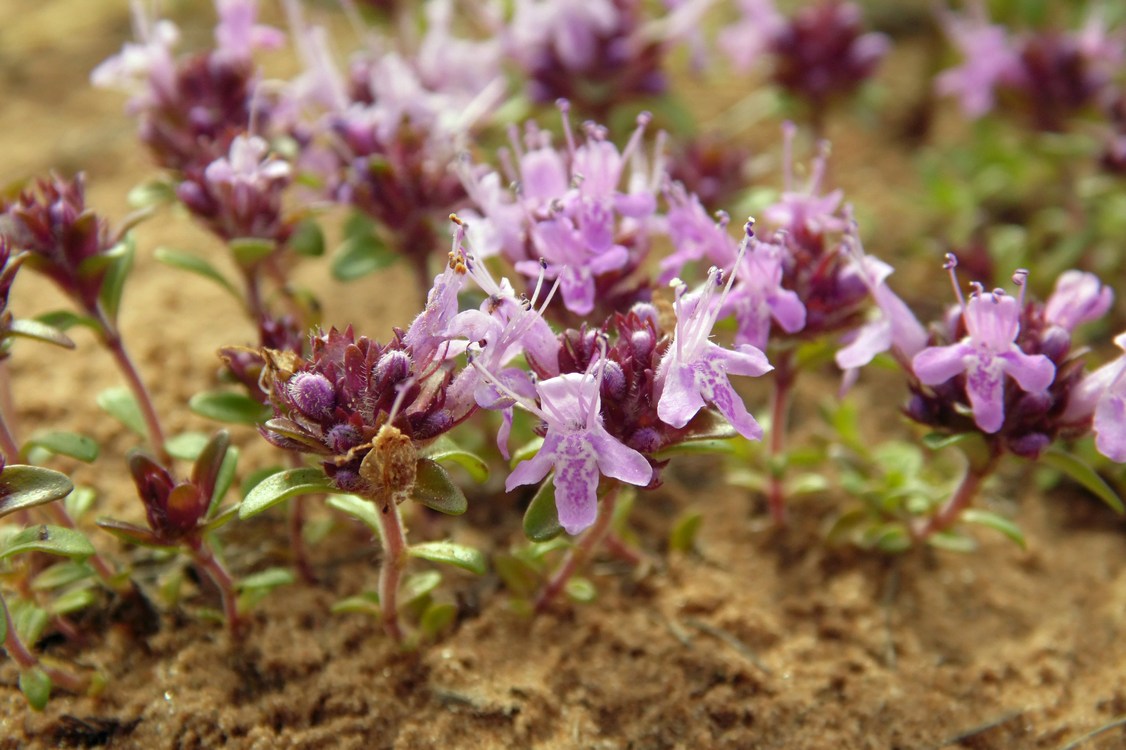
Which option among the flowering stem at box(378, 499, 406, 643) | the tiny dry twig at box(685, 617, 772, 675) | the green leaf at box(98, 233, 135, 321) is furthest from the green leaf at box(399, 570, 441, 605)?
the green leaf at box(98, 233, 135, 321)

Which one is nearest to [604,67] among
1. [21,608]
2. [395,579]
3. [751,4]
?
[751,4]

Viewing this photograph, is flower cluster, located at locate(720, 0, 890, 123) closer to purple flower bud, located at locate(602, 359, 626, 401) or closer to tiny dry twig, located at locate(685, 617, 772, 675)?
tiny dry twig, located at locate(685, 617, 772, 675)

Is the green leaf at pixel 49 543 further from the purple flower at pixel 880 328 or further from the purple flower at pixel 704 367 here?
the purple flower at pixel 880 328

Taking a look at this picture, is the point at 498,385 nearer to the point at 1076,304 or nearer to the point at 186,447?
the point at 186,447

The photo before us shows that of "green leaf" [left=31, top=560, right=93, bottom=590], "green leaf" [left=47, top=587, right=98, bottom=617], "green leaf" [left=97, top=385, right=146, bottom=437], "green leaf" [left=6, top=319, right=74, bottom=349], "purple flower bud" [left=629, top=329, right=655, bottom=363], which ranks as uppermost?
"green leaf" [left=6, top=319, right=74, bottom=349]

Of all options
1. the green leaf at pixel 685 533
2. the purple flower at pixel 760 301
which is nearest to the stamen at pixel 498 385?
the purple flower at pixel 760 301

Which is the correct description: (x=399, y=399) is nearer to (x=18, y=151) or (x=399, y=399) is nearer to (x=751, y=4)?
(x=751, y=4)
